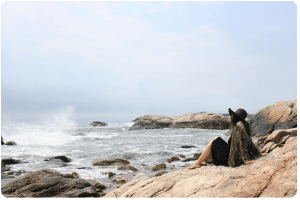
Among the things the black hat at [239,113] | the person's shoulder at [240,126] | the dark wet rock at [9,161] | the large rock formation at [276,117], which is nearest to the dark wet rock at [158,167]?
the black hat at [239,113]

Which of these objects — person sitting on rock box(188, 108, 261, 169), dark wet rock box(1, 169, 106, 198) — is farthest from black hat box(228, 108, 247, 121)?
dark wet rock box(1, 169, 106, 198)

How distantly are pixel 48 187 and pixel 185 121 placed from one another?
122 ft

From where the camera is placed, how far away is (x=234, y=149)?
23.9 feet

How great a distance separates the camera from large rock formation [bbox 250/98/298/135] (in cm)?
2309

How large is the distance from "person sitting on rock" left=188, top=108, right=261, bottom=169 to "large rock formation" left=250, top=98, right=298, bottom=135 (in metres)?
16.8

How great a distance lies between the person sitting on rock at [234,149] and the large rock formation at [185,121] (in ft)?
121

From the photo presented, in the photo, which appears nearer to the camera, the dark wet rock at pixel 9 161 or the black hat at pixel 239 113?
the black hat at pixel 239 113

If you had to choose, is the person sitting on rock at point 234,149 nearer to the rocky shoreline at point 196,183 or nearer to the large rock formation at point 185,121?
the rocky shoreline at point 196,183

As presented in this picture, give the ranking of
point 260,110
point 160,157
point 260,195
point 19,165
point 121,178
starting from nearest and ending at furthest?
point 260,195
point 121,178
point 19,165
point 160,157
point 260,110

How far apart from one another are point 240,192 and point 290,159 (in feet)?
5.89

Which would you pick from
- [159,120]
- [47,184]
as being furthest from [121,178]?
[159,120]

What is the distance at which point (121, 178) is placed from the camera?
37.3ft

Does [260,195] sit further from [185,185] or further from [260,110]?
[260,110]

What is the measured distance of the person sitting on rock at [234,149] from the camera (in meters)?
7.23
